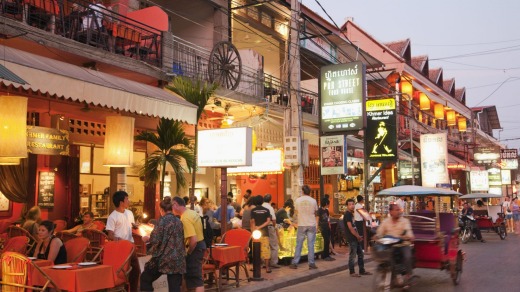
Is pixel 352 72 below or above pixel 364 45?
below

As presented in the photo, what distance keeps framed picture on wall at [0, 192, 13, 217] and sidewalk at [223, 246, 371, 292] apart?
20.5ft

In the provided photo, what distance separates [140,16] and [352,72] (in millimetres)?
7686

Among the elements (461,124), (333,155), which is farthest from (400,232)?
(461,124)

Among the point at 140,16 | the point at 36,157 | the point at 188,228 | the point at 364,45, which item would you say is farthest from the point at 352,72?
the point at 364,45

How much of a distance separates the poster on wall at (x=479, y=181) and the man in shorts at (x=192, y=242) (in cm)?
3889

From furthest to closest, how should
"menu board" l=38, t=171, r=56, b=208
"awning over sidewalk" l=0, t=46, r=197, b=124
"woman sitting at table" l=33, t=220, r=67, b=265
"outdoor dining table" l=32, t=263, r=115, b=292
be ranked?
"menu board" l=38, t=171, r=56, b=208 < "awning over sidewalk" l=0, t=46, r=197, b=124 < "woman sitting at table" l=33, t=220, r=67, b=265 < "outdoor dining table" l=32, t=263, r=115, b=292

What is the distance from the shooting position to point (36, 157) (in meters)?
13.5

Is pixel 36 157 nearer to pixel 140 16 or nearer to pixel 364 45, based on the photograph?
pixel 140 16

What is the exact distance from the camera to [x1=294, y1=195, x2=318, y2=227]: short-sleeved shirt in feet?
42.6

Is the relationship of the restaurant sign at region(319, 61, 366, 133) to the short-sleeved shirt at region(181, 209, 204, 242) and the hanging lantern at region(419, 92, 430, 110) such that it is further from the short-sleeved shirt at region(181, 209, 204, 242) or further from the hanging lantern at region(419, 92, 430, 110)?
the hanging lantern at region(419, 92, 430, 110)

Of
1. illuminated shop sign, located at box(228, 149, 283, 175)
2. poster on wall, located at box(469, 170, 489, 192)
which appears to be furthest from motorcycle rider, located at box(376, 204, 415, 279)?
poster on wall, located at box(469, 170, 489, 192)

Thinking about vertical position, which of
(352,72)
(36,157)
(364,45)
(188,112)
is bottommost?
(36,157)

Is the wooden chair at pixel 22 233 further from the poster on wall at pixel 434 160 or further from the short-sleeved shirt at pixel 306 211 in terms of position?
the poster on wall at pixel 434 160

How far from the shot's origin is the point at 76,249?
827 centimetres
